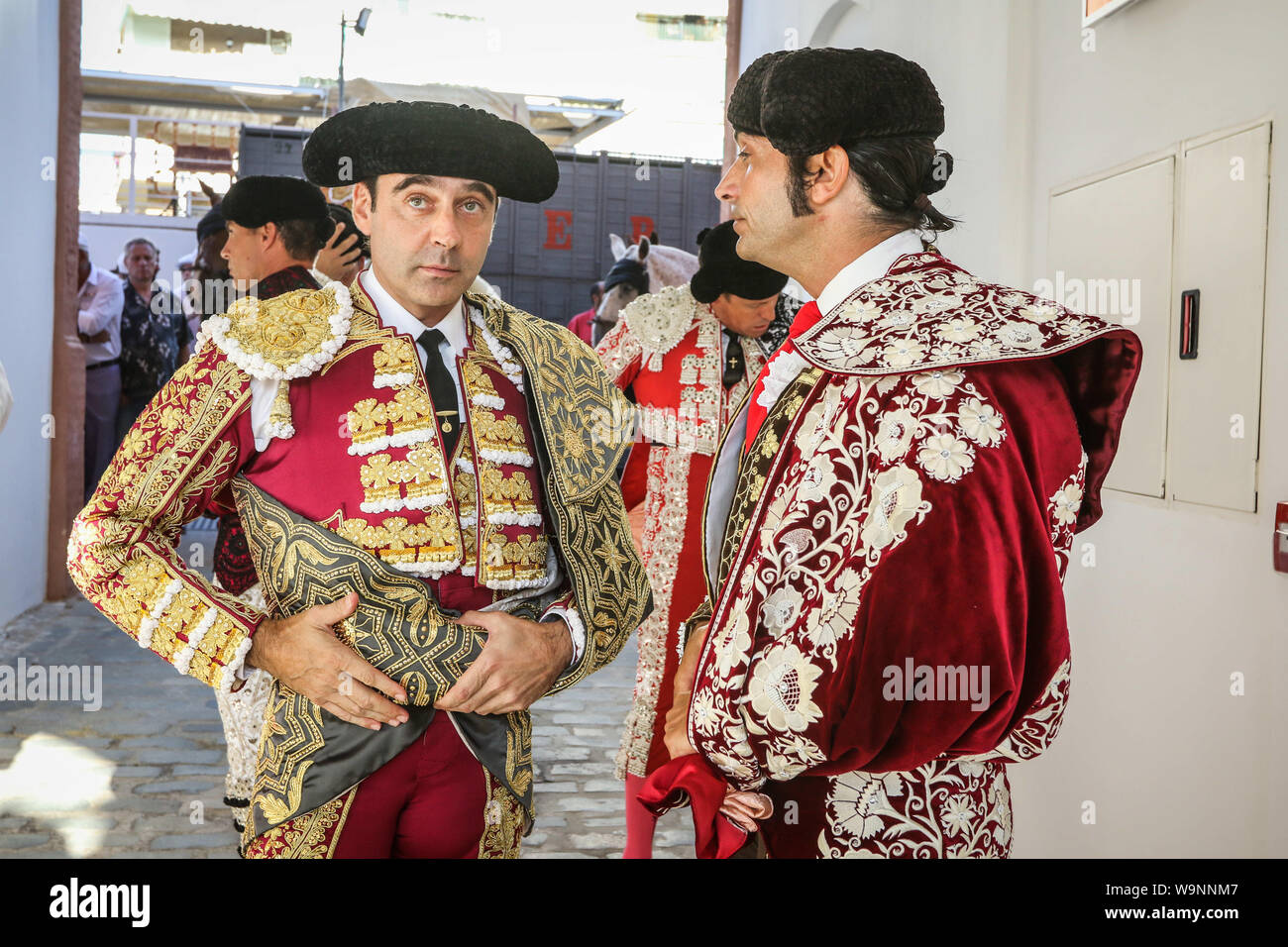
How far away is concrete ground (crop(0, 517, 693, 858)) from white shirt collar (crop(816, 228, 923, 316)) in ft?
8.55

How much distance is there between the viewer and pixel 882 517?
133cm

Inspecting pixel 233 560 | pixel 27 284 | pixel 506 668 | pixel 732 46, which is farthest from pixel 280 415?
pixel 732 46

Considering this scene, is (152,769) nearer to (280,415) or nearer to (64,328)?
(280,415)

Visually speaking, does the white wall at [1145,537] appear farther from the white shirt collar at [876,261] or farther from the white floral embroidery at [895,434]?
the white floral embroidery at [895,434]

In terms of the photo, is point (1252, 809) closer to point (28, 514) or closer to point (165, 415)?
point (165, 415)

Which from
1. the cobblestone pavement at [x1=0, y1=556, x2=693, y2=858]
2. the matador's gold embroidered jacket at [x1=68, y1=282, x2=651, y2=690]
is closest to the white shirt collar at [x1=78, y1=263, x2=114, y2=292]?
the cobblestone pavement at [x1=0, y1=556, x2=693, y2=858]

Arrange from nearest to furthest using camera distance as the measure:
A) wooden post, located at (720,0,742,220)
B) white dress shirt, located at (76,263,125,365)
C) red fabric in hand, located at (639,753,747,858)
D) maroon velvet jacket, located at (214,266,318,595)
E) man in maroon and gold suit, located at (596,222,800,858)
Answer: red fabric in hand, located at (639,753,747,858) → maroon velvet jacket, located at (214,266,318,595) → man in maroon and gold suit, located at (596,222,800,858) → wooden post, located at (720,0,742,220) → white dress shirt, located at (76,263,125,365)

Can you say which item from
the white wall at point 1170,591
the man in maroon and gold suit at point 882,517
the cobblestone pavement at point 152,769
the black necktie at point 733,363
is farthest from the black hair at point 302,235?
the man in maroon and gold suit at point 882,517

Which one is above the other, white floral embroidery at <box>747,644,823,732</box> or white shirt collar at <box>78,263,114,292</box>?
white shirt collar at <box>78,263,114,292</box>

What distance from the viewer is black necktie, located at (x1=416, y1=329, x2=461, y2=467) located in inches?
76.8

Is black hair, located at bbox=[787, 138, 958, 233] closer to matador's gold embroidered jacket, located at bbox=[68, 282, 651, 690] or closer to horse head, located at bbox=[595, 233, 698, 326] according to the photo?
matador's gold embroidered jacket, located at bbox=[68, 282, 651, 690]

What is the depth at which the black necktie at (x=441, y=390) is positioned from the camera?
6.40ft

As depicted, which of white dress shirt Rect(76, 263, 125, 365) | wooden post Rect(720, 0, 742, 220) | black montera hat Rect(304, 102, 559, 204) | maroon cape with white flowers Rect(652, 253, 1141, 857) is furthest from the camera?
white dress shirt Rect(76, 263, 125, 365)
